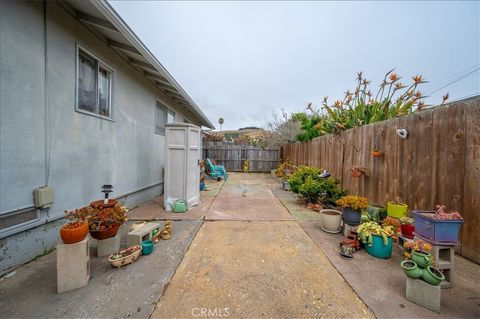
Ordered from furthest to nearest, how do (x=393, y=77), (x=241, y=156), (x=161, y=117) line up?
(x=241, y=156)
(x=161, y=117)
(x=393, y=77)

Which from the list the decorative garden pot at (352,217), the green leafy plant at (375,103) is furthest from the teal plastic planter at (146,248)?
the green leafy plant at (375,103)

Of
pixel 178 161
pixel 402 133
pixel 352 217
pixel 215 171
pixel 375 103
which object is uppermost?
pixel 375 103

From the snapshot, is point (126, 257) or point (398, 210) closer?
point (126, 257)

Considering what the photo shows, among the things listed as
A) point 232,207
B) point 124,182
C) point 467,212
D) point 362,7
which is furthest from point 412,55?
point 124,182

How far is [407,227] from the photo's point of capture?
247 centimetres

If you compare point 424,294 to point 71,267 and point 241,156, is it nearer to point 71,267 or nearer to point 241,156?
point 71,267

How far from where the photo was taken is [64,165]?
8.61ft

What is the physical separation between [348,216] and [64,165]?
4.40 metres

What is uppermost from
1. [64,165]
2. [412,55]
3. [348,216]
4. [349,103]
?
[412,55]

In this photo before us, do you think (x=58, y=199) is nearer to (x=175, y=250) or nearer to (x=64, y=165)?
(x=64, y=165)

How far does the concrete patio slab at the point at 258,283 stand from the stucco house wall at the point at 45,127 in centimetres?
194

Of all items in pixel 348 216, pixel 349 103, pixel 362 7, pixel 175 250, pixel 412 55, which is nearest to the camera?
pixel 175 250

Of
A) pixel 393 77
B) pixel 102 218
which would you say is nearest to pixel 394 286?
pixel 102 218

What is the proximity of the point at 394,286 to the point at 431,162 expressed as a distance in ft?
6.31
